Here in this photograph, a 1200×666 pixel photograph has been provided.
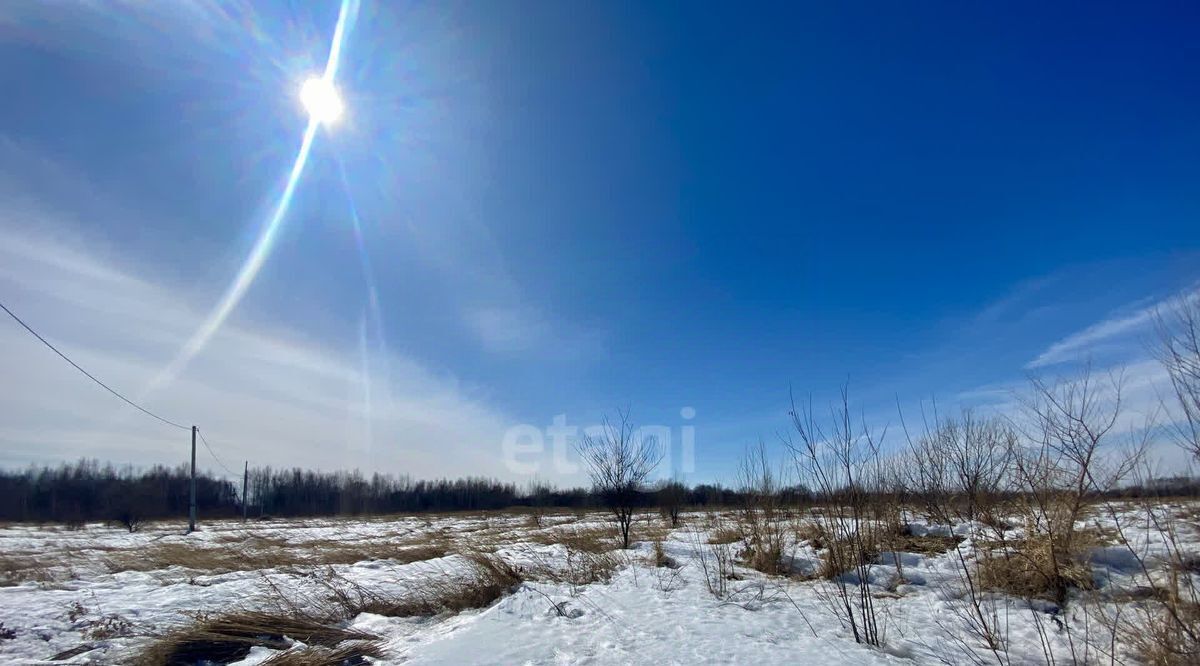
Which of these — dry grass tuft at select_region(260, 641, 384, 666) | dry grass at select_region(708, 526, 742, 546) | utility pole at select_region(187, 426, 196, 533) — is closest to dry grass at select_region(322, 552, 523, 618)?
dry grass tuft at select_region(260, 641, 384, 666)

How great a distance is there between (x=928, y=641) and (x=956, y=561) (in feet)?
10.1

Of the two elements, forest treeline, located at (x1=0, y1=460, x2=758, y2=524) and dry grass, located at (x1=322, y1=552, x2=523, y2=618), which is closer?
dry grass, located at (x1=322, y1=552, x2=523, y2=618)

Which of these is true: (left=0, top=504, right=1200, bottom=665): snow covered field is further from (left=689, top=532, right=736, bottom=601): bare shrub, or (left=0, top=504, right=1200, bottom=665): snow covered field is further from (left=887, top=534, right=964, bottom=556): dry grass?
(left=887, top=534, right=964, bottom=556): dry grass

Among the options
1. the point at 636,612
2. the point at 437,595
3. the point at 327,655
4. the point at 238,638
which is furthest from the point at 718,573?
the point at 238,638

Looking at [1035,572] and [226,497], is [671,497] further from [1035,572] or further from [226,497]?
[226,497]

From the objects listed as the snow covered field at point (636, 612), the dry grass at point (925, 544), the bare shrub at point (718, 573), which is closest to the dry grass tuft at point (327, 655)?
the snow covered field at point (636, 612)

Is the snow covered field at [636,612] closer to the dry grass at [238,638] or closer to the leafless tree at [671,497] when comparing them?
the dry grass at [238,638]

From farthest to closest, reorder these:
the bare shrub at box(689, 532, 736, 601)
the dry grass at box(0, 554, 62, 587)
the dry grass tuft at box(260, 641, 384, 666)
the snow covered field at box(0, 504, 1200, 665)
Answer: the dry grass at box(0, 554, 62, 587), the bare shrub at box(689, 532, 736, 601), the dry grass tuft at box(260, 641, 384, 666), the snow covered field at box(0, 504, 1200, 665)

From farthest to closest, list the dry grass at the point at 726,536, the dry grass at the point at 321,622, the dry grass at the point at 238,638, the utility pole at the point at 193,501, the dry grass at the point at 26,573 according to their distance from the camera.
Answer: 1. the utility pole at the point at 193,501
2. the dry grass at the point at 26,573
3. the dry grass at the point at 726,536
4. the dry grass at the point at 238,638
5. the dry grass at the point at 321,622

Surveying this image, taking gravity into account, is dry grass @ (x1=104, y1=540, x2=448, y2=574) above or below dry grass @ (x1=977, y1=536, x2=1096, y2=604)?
below

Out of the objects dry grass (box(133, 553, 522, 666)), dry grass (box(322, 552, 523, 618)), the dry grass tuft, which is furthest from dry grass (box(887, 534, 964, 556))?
the dry grass tuft

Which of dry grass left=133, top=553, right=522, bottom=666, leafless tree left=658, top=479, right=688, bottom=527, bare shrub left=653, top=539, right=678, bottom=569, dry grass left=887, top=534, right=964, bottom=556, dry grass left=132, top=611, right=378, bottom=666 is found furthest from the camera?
leafless tree left=658, top=479, right=688, bottom=527

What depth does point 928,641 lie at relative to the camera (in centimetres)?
425

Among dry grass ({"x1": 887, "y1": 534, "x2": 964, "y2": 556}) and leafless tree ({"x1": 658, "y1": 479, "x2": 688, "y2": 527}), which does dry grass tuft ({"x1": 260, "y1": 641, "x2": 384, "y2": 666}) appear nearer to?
dry grass ({"x1": 887, "y1": 534, "x2": 964, "y2": 556})
